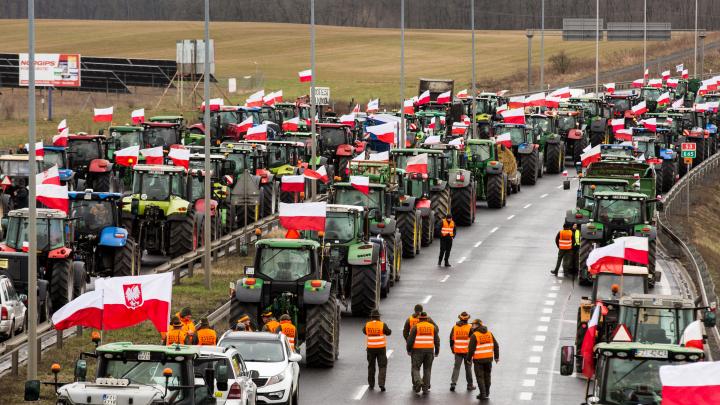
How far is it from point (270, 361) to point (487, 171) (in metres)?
29.9

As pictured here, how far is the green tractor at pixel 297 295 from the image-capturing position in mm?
29047


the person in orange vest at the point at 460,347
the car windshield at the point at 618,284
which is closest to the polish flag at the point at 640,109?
the car windshield at the point at 618,284

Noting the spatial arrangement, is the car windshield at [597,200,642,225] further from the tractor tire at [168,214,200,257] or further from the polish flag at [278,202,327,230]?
the tractor tire at [168,214,200,257]

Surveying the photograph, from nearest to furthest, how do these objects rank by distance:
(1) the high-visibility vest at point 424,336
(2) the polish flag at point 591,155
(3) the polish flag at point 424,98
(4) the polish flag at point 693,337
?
(4) the polish flag at point 693,337 < (1) the high-visibility vest at point 424,336 < (2) the polish flag at point 591,155 < (3) the polish flag at point 424,98

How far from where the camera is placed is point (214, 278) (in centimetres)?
3981

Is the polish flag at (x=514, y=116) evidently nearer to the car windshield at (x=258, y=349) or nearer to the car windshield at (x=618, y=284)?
the car windshield at (x=618, y=284)

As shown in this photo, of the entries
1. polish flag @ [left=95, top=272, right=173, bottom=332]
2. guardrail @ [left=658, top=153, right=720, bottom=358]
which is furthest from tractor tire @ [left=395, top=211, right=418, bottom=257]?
polish flag @ [left=95, top=272, right=173, bottom=332]

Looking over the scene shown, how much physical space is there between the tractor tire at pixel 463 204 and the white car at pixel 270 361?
82.0 ft

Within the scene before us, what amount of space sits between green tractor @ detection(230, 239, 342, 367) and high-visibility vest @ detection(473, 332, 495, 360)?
295 centimetres

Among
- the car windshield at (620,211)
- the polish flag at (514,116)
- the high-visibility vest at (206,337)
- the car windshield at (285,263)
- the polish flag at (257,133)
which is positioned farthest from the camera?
the polish flag at (514,116)

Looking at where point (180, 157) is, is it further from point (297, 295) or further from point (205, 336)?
point (205, 336)

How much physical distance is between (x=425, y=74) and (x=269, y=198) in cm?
8051

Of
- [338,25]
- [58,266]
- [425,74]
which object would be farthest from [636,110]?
[338,25]

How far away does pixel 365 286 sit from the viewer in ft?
113
